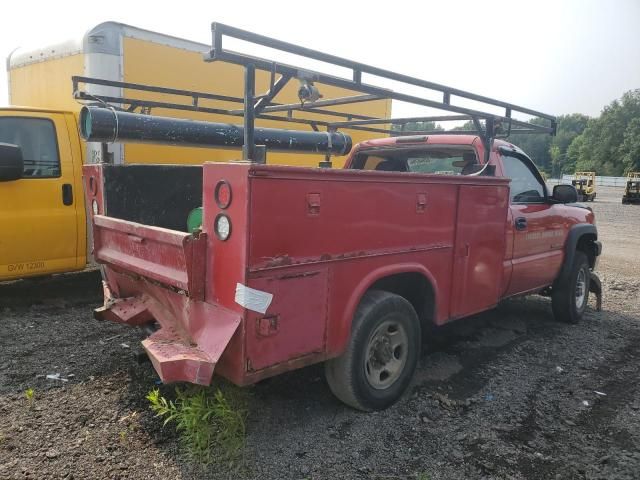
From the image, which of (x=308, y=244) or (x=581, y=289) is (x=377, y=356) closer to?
(x=308, y=244)

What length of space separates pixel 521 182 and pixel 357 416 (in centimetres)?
297

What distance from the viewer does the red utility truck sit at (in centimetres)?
265

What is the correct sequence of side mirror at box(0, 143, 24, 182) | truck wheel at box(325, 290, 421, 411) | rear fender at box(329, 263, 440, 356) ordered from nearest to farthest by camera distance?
rear fender at box(329, 263, 440, 356), truck wheel at box(325, 290, 421, 411), side mirror at box(0, 143, 24, 182)

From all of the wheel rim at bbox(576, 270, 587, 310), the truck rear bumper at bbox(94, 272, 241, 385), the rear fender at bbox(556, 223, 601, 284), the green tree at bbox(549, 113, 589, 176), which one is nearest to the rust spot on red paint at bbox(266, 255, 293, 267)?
the truck rear bumper at bbox(94, 272, 241, 385)

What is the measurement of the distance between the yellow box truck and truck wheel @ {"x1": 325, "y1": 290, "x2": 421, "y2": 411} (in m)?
2.52

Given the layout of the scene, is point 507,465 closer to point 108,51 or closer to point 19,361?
point 19,361

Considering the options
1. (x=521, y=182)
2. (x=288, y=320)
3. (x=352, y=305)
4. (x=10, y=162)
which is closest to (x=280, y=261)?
(x=288, y=320)

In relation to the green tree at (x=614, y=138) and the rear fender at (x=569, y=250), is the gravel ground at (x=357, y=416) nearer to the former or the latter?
the rear fender at (x=569, y=250)

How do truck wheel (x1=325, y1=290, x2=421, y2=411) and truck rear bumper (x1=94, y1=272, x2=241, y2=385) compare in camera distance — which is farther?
truck wheel (x1=325, y1=290, x2=421, y2=411)

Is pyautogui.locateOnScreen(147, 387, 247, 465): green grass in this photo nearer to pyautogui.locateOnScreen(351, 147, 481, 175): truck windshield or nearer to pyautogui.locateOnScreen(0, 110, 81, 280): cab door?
pyautogui.locateOnScreen(351, 147, 481, 175): truck windshield

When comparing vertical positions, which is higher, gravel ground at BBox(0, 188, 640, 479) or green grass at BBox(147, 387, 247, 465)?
green grass at BBox(147, 387, 247, 465)

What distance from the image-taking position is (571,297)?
228 inches

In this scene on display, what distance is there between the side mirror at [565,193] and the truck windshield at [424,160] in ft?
3.76

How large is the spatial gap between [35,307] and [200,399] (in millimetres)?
3391
